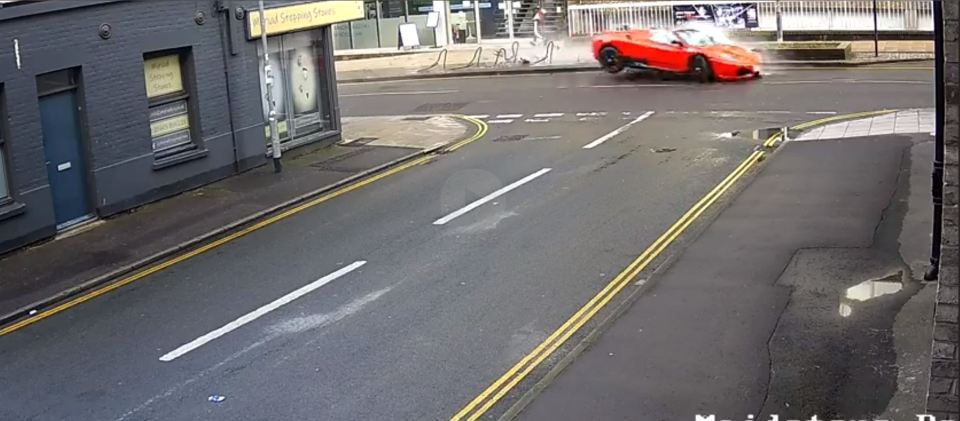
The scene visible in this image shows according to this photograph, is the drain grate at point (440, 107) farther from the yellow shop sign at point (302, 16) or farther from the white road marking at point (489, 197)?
the white road marking at point (489, 197)

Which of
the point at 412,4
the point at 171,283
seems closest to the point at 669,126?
the point at 171,283

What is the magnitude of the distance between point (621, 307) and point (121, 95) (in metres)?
10.4

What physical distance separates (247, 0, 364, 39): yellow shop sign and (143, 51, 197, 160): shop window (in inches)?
75.6

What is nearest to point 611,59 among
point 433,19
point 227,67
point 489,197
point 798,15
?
point 798,15

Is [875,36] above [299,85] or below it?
below

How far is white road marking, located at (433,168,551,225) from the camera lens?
1886 cm

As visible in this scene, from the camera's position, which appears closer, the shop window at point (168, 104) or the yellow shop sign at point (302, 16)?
the shop window at point (168, 104)

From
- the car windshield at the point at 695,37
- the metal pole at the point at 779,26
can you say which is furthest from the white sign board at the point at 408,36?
the car windshield at the point at 695,37

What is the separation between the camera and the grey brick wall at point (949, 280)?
7.13 meters

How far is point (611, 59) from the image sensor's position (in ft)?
117

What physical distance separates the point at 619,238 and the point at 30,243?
8721 millimetres

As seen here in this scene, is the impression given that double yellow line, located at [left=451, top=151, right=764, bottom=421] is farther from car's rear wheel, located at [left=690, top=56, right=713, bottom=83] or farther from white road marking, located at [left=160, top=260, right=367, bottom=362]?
car's rear wheel, located at [left=690, top=56, right=713, bottom=83]

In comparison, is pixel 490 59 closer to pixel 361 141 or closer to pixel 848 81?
pixel 848 81

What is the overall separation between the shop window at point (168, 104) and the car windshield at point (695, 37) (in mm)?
16280
